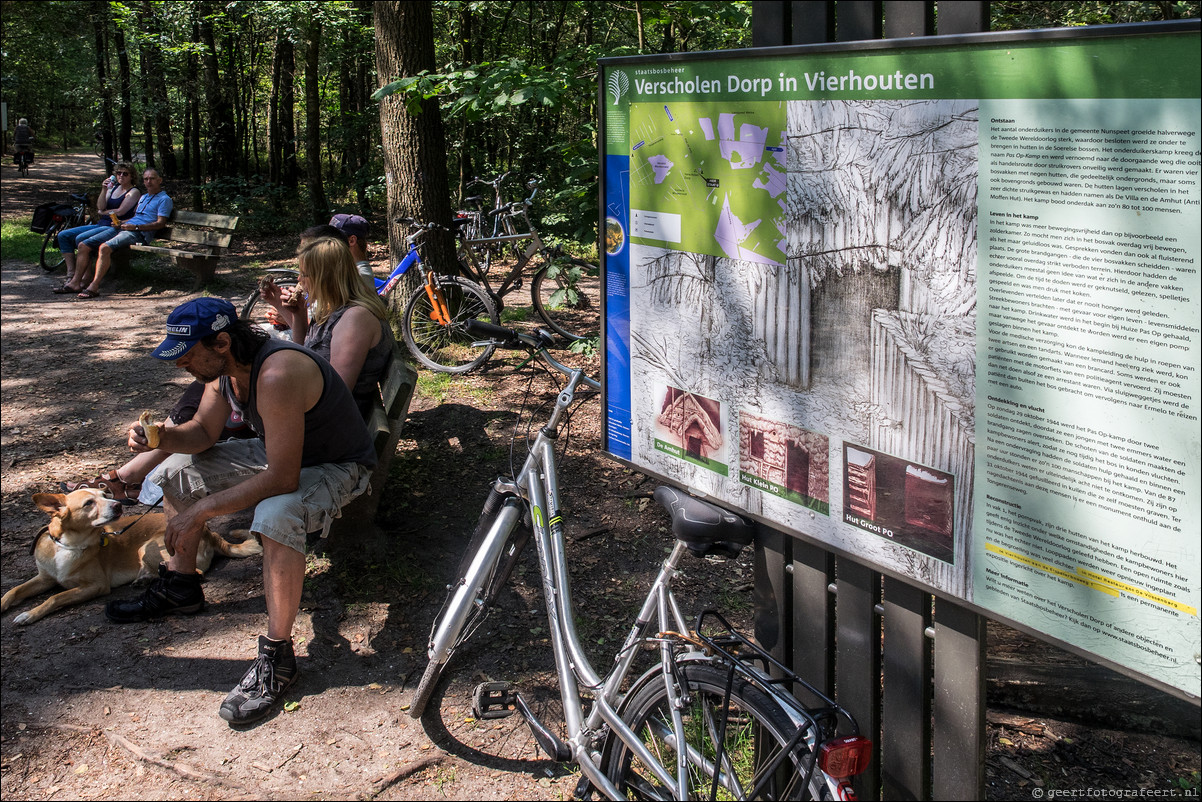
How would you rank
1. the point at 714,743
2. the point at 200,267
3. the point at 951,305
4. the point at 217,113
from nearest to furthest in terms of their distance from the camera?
1. the point at 951,305
2. the point at 714,743
3. the point at 200,267
4. the point at 217,113

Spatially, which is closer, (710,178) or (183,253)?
(710,178)

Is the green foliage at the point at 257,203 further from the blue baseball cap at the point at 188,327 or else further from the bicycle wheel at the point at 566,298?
the blue baseball cap at the point at 188,327

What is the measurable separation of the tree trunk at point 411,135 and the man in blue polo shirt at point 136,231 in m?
5.05

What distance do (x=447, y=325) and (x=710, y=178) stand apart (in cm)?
546

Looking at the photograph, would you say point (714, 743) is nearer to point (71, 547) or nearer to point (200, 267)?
point (71, 547)

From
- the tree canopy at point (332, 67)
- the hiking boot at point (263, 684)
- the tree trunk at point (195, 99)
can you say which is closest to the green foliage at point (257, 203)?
the tree canopy at point (332, 67)

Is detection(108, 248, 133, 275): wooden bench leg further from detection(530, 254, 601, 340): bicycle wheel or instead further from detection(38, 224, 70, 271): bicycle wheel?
detection(530, 254, 601, 340): bicycle wheel

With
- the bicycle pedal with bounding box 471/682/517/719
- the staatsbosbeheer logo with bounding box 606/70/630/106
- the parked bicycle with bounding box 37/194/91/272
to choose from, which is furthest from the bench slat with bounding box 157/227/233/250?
the staatsbosbeheer logo with bounding box 606/70/630/106

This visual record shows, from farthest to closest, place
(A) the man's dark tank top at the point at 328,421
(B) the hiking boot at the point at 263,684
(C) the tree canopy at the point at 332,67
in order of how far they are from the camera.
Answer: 1. (C) the tree canopy at the point at 332,67
2. (A) the man's dark tank top at the point at 328,421
3. (B) the hiking boot at the point at 263,684

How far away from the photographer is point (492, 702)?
3234 mm

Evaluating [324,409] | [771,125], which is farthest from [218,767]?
[771,125]

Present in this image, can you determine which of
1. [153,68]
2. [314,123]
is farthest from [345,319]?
[153,68]

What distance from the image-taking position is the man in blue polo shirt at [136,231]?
11.1 m

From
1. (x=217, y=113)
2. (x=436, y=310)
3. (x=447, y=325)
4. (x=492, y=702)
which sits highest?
(x=217, y=113)
